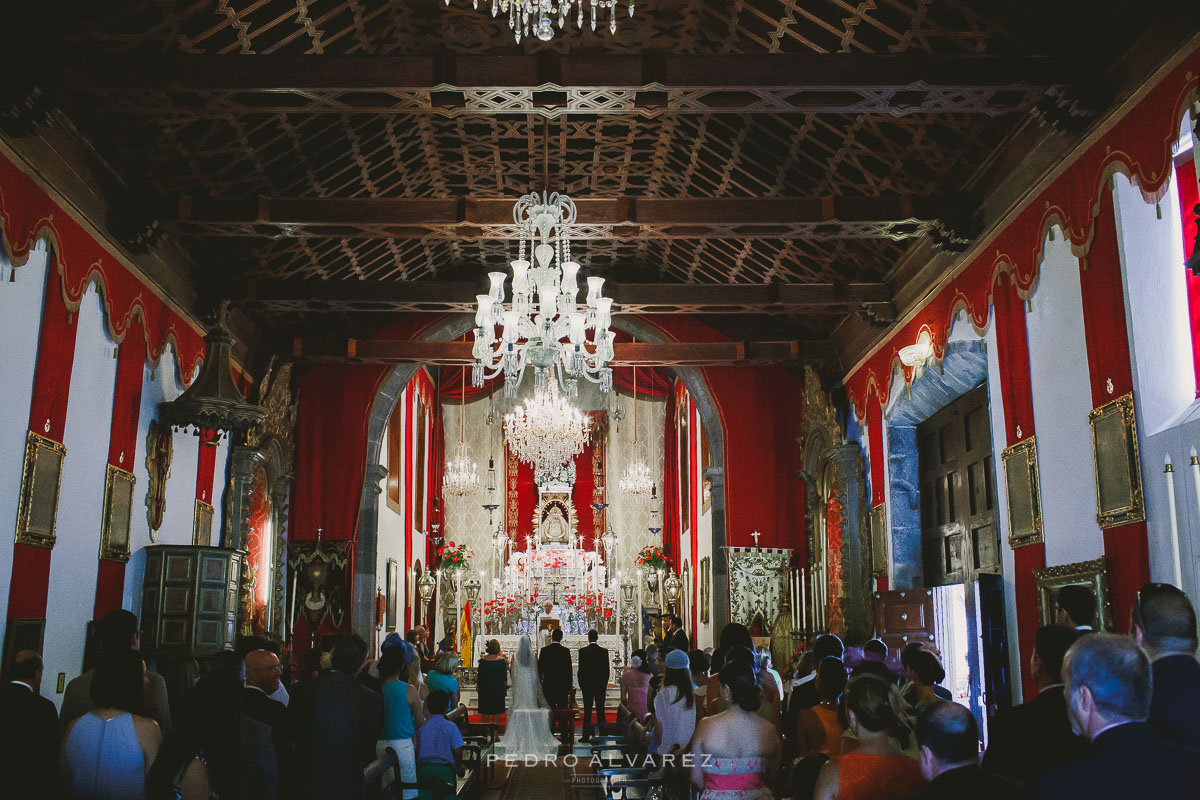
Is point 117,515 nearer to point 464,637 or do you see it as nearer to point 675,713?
point 675,713

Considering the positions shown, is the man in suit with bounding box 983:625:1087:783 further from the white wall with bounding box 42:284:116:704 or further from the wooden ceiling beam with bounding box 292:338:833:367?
the wooden ceiling beam with bounding box 292:338:833:367

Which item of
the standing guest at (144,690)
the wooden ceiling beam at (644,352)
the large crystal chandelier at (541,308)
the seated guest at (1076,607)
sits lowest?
the standing guest at (144,690)

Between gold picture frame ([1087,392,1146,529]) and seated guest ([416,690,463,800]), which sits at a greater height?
gold picture frame ([1087,392,1146,529])

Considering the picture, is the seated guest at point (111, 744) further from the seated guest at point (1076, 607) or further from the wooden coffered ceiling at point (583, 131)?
the wooden coffered ceiling at point (583, 131)

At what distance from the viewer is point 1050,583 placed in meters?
6.88

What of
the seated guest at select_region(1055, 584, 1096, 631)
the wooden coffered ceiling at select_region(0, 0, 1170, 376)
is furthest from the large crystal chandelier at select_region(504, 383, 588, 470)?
the seated guest at select_region(1055, 584, 1096, 631)

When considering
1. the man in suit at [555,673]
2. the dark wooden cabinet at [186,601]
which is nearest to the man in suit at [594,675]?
the man in suit at [555,673]

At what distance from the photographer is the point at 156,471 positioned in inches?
372

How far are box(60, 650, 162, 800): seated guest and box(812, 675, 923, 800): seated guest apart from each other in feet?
7.46

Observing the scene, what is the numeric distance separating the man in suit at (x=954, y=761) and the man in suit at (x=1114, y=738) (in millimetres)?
435

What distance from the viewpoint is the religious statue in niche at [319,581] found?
13094 mm

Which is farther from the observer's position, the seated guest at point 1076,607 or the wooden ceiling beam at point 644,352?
the wooden ceiling beam at point 644,352

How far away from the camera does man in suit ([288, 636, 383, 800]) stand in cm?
447

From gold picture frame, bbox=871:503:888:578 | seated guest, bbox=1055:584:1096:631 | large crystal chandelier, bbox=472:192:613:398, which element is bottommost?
seated guest, bbox=1055:584:1096:631
